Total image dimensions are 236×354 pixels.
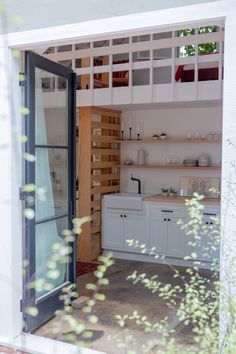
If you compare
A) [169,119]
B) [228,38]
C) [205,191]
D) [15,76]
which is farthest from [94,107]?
[228,38]

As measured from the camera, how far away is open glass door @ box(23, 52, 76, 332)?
342 centimetres

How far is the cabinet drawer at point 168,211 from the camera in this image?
5.75m

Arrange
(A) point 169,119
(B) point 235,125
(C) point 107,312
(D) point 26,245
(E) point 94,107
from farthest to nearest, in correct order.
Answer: (A) point 169,119
(E) point 94,107
(C) point 107,312
(D) point 26,245
(B) point 235,125

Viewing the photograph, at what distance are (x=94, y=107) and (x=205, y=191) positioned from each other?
6.77ft

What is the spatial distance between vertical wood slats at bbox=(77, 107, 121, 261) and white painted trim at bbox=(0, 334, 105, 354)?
2726mm

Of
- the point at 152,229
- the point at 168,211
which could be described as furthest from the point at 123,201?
the point at 168,211

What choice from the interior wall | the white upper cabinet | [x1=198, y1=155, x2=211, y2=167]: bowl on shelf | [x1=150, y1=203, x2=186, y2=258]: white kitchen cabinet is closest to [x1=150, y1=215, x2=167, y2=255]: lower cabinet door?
[x1=150, y1=203, x2=186, y2=258]: white kitchen cabinet

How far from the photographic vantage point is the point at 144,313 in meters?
4.00

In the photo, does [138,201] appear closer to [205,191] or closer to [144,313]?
[205,191]

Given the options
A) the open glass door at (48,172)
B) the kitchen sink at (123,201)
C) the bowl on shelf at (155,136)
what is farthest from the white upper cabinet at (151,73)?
the kitchen sink at (123,201)

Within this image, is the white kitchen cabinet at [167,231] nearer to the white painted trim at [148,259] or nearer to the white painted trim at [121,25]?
the white painted trim at [148,259]

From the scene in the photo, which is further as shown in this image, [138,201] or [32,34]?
[138,201]

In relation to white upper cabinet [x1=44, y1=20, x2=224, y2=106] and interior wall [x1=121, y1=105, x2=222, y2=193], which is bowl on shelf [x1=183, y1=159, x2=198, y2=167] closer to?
interior wall [x1=121, y1=105, x2=222, y2=193]

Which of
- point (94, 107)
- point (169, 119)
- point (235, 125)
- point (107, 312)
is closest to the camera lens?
point (235, 125)
